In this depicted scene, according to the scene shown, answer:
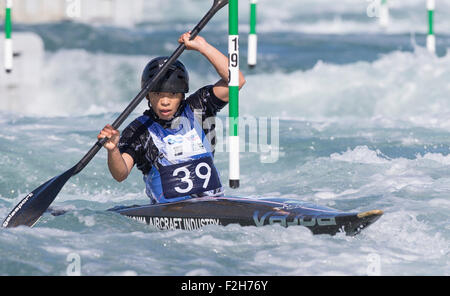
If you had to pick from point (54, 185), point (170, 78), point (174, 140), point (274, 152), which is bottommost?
point (274, 152)

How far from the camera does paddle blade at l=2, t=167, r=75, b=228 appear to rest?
5.07 meters

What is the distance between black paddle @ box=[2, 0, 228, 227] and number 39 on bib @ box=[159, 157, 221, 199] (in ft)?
1.30

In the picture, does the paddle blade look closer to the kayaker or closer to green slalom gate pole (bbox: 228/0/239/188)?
the kayaker

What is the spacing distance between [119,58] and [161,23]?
6863 mm

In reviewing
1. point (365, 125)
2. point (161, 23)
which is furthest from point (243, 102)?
point (161, 23)

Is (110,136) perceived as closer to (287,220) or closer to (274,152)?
(287,220)

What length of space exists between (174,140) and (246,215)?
601 mm

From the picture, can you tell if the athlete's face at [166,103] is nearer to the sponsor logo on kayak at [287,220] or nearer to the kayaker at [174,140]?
the kayaker at [174,140]

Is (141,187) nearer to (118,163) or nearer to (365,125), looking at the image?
(118,163)

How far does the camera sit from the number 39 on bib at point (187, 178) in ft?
16.6

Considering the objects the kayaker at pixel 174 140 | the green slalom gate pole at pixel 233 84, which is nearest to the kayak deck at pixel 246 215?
the kayaker at pixel 174 140

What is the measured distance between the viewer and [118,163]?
4840 mm

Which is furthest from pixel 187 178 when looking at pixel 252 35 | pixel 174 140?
pixel 252 35

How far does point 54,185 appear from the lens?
213 inches
